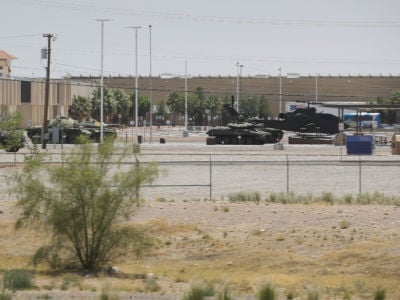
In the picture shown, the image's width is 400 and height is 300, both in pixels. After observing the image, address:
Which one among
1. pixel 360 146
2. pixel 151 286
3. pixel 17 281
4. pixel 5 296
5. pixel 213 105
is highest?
pixel 213 105

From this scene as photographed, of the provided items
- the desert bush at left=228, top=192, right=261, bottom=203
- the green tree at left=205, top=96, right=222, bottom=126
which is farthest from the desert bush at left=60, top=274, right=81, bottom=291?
the green tree at left=205, top=96, right=222, bottom=126

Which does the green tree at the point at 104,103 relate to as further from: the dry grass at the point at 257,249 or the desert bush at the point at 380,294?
the desert bush at the point at 380,294

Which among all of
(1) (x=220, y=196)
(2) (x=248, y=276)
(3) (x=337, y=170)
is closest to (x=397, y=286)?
(2) (x=248, y=276)

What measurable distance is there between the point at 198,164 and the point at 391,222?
2376cm

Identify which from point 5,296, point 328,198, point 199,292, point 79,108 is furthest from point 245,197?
point 79,108

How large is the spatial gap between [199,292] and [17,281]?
526 cm

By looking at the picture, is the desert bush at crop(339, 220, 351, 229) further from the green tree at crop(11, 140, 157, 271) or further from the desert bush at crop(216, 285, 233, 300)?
the desert bush at crop(216, 285, 233, 300)

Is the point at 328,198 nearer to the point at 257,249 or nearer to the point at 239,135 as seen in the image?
the point at 257,249

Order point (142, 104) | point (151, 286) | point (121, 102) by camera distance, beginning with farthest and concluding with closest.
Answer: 1. point (142, 104)
2. point (121, 102)
3. point (151, 286)

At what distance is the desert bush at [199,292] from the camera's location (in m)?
21.4

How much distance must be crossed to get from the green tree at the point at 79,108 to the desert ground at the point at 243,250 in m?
101

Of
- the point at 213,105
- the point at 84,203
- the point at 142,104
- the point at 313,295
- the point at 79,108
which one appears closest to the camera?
the point at 313,295

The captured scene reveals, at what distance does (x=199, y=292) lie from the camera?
21.5 meters

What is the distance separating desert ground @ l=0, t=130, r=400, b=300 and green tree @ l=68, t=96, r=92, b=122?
10087 centimetres
